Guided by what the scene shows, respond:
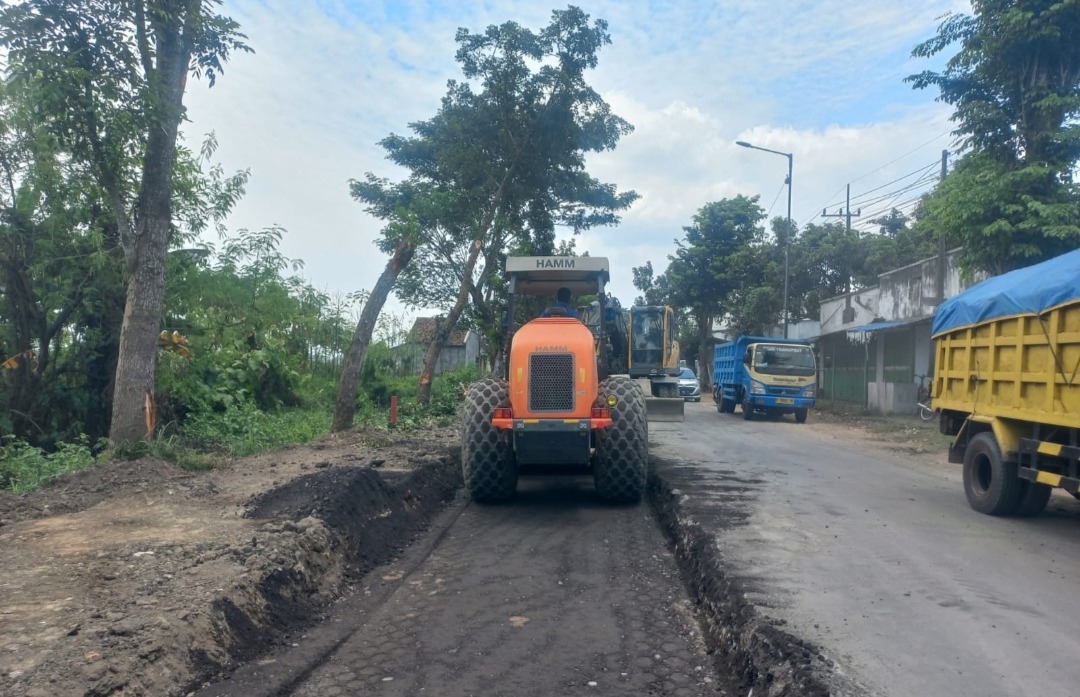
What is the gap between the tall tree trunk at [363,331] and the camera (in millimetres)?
15070

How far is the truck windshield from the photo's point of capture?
2452 centimetres

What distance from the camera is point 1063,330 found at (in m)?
8.31

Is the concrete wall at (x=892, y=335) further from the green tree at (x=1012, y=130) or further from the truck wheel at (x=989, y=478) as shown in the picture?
the truck wheel at (x=989, y=478)

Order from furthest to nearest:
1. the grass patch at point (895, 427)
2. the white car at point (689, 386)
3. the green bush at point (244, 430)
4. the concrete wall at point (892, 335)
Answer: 1. the white car at point (689, 386)
2. the concrete wall at point (892, 335)
3. the grass patch at point (895, 427)
4. the green bush at point (244, 430)

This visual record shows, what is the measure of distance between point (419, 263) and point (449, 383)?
4802 millimetres

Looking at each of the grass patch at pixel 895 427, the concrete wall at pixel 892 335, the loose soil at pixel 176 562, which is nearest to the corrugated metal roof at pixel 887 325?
the concrete wall at pixel 892 335

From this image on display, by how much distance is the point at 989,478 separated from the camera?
9.87 m

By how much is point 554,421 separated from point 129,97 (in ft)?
23.3

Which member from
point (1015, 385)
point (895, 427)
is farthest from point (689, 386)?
point (1015, 385)

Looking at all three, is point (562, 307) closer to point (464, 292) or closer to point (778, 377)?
point (464, 292)

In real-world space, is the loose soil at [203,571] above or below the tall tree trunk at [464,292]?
below

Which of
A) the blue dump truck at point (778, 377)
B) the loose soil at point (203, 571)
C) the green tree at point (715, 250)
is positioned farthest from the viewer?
the green tree at point (715, 250)

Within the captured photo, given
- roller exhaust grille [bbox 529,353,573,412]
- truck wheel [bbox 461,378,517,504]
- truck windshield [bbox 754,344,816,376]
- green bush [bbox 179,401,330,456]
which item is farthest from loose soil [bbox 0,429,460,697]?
truck windshield [bbox 754,344,816,376]

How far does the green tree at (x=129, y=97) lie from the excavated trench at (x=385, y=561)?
3.84 meters
